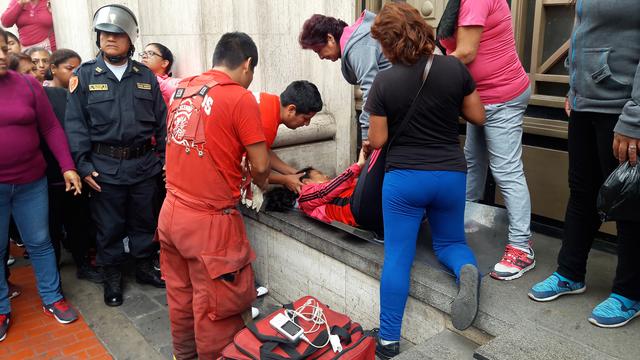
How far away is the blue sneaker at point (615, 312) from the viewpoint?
8.13ft

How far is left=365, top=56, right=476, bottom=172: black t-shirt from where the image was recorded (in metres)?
2.58

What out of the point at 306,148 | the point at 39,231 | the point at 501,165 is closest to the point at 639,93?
the point at 501,165

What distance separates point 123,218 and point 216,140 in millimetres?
1830

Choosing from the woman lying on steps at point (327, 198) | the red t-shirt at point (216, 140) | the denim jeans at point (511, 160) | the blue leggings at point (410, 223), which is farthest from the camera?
the woman lying on steps at point (327, 198)

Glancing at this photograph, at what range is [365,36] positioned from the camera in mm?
3338

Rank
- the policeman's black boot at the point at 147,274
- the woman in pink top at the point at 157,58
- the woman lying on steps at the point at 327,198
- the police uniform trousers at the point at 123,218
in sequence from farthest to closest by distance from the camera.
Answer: the woman in pink top at the point at 157,58 < the policeman's black boot at the point at 147,274 < the police uniform trousers at the point at 123,218 < the woman lying on steps at the point at 327,198

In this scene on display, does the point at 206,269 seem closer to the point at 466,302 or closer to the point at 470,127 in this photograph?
the point at 466,302

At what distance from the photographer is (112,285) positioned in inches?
171

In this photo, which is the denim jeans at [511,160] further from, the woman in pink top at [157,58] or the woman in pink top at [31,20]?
the woman in pink top at [31,20]

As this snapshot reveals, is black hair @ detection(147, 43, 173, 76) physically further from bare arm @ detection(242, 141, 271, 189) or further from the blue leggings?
the blue leggings

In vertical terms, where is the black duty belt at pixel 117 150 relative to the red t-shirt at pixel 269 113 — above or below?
below

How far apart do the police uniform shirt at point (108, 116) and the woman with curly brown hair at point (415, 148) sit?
217 cm

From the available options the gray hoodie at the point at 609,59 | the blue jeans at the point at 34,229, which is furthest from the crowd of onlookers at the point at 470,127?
the blue jeans at the point at 34,229

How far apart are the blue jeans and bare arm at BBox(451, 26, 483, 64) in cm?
316
